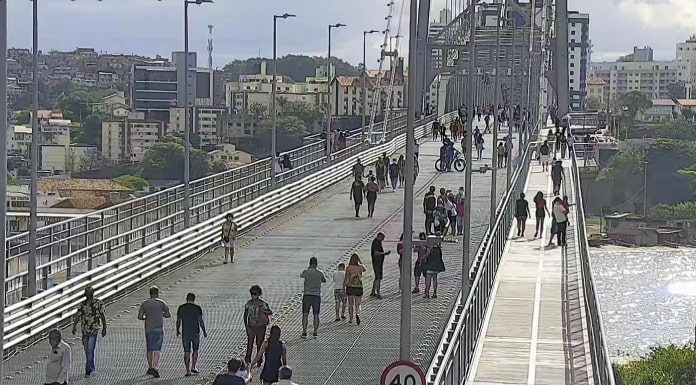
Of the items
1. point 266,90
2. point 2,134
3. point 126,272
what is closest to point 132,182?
point 126,272

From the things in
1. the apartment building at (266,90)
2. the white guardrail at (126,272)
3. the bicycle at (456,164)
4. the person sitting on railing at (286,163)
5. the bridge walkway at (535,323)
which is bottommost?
the bridge walkway at (535,323)

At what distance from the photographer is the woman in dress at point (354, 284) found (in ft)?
75.3

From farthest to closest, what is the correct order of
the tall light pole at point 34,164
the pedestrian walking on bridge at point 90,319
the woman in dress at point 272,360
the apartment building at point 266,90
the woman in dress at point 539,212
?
the apartment building at point 266,90, the woman in dress at point 539,212, the tall light pole at point 34,164, the pedestrian walking on bridge at point 90,319, the woman in dress at point 272,360

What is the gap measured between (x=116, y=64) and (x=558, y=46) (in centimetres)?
7005

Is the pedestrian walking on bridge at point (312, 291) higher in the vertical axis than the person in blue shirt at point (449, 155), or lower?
lower

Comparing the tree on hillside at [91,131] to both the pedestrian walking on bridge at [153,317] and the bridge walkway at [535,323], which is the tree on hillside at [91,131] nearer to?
the bridge walkway at [535,323]

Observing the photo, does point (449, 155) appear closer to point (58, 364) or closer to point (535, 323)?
point (535, 323)

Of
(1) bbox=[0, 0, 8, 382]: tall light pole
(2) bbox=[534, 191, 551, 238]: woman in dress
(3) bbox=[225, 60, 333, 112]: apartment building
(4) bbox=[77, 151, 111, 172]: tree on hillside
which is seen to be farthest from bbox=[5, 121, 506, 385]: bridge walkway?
(1) bbox=[0, 0, 8, 382]: tall light pole

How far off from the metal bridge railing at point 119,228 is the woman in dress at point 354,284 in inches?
193

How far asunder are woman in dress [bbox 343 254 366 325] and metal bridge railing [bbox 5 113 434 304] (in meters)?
4.89

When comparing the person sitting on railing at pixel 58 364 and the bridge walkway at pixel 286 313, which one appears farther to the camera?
the bridge walkway at pixel 286 313

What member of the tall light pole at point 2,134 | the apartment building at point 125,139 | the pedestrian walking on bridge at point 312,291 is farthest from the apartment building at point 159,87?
the tall light pole at point 2,134

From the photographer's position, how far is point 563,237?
38.3m

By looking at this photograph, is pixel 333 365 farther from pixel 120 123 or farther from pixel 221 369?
pixel 120 123
